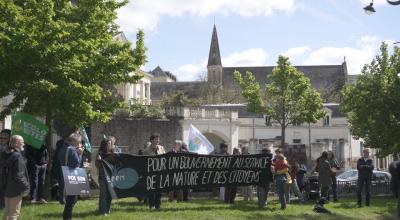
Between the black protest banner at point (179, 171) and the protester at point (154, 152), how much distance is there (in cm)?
18

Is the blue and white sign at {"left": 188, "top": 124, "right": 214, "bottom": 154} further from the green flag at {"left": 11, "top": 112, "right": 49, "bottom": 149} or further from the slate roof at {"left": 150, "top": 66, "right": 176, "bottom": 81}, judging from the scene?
the slate roof at {"left": 150, "top": 66, "right": 176, "bottom": 81}

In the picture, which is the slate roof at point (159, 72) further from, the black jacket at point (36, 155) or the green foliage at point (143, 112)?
the black jacket at point (36, 155)

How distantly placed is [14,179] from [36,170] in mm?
4749

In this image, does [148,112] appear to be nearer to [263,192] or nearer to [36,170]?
[263,192]

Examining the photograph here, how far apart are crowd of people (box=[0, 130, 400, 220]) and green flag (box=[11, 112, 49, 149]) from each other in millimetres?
207

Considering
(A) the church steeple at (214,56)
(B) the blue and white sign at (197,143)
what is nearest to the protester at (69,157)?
(B) the blue and white sign at (197,143)

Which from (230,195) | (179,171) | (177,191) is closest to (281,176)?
(230,195)

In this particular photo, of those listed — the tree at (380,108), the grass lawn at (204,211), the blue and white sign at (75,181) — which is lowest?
the grass lawn at (204,211)

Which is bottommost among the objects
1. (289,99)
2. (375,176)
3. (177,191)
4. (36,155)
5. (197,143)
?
(177,191)

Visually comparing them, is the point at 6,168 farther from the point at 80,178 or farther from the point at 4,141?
the point at 4,141

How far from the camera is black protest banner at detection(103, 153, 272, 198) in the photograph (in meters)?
14.6

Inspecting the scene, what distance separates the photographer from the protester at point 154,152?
15367 mm

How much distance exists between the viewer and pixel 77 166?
13094 millimetres

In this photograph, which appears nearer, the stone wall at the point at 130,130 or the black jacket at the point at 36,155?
the black jacket at the point at 36,155
